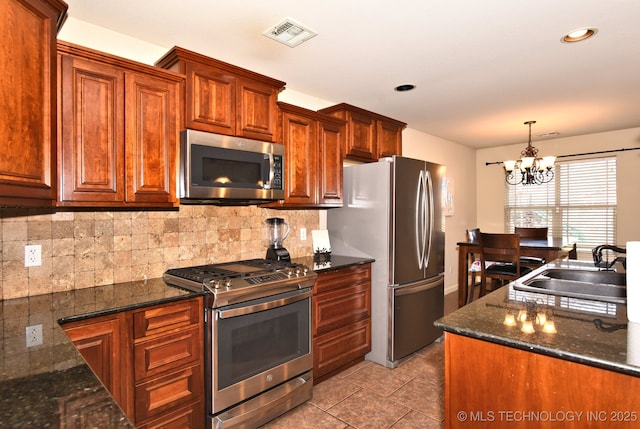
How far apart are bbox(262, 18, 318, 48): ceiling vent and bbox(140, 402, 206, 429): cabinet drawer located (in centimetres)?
228

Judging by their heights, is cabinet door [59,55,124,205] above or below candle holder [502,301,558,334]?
above

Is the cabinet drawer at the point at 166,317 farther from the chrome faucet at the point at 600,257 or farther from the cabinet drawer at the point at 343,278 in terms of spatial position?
the chrome faucet at the point at 600,257

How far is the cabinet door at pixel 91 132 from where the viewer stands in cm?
180

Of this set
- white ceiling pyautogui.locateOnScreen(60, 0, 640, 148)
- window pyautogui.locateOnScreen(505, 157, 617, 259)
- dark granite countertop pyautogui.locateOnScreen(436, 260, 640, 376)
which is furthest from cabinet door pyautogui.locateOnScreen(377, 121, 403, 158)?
window pyautogui.locateOnScreen(505, 157, 617, 259)

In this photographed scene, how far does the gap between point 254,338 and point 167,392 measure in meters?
0.54

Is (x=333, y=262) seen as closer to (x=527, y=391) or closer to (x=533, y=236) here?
(x=527, y=391)

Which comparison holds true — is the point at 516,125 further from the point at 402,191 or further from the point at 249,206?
the point at 249,206

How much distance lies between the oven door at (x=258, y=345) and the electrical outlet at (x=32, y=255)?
39.8 inches

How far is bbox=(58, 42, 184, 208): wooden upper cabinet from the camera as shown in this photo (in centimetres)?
182

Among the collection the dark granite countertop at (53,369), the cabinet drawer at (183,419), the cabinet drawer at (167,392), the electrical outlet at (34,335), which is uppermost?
the dark granite countertop at (53,369)

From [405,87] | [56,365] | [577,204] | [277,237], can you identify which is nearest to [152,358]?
[56,365]

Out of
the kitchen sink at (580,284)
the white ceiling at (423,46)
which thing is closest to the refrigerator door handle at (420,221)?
the white ceiling at (423,46)

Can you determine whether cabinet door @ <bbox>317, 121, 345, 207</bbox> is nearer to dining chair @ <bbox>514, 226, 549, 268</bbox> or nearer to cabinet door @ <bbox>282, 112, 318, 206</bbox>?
cabinet door @ <bbox>282, 112, 318, 206</bbox>

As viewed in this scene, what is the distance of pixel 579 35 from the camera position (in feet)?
7.72
